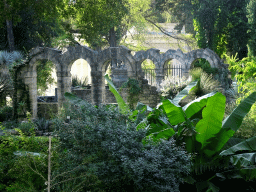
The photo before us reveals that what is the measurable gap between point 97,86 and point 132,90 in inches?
74.4

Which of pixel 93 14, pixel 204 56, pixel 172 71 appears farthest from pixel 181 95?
pixel 172 71

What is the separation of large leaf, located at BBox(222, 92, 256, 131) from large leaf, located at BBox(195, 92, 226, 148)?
10.2 inches

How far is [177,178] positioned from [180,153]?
1.25 feet

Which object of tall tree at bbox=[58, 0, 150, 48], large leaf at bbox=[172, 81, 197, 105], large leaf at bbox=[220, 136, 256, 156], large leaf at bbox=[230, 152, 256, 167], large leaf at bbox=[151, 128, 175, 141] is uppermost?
tall tree at bbox=[58, 0, 150, 48]

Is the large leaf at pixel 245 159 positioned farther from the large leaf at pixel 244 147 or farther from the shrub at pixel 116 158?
the shrub at pixel 116 158

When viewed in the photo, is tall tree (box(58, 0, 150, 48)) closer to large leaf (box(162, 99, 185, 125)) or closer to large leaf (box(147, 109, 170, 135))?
large leaf (box(147, 109, 170, 135))

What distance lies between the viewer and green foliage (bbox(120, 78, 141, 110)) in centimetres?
1293

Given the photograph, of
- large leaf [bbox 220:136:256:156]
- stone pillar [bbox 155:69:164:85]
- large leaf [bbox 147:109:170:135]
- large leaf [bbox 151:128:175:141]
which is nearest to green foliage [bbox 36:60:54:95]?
stone pillar [bbox 155:69:164:85]

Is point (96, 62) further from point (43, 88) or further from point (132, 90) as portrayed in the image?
point (43, 88)

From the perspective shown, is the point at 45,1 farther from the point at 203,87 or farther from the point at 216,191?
the point at 216,191

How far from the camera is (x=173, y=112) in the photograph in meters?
6.41

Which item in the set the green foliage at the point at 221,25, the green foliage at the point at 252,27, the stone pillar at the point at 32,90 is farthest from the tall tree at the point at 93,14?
the green foliage at the point at 252,27

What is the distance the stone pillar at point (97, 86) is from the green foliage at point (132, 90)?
1.45 meters

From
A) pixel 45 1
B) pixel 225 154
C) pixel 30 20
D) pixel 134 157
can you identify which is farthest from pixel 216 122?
pixel 30 20
